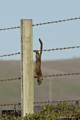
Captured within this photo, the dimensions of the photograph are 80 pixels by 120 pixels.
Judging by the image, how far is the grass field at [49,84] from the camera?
67688 mm

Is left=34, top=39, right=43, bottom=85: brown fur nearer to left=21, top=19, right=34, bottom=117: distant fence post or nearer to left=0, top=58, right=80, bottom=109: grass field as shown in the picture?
left=21, top=19, right=34, bottom=117: distant fence post

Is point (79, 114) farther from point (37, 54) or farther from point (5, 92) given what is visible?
point (5, 92)

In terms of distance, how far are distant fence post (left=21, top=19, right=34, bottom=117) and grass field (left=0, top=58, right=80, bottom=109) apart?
55.3m

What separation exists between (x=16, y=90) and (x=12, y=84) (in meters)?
3.32

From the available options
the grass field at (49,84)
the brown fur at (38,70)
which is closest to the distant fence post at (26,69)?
the brown fur at (38,70)

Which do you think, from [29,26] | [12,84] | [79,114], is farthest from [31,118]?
[12,84]

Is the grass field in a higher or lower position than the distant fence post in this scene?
higher

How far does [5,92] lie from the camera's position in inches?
2675

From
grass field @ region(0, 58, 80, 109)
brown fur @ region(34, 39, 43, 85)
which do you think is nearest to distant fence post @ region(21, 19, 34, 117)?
brown fur @ region(34, 39, 43, 85)

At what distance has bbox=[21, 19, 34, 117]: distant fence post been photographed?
23.2 feet

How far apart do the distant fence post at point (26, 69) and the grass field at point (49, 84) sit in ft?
181

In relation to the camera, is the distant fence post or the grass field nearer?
the distant fence post

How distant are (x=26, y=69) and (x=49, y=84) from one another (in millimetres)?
71094

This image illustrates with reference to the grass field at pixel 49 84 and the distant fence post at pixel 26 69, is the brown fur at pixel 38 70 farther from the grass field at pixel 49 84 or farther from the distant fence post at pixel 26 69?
the grass field at pixel 49 84
